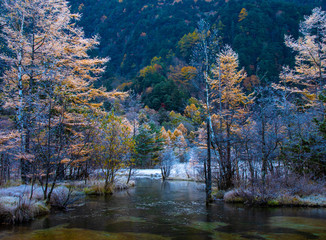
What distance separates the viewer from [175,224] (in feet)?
25.1

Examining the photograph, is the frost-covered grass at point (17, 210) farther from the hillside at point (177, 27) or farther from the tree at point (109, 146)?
the hillside at point (177, 27)

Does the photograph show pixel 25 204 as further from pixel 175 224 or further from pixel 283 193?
pixel 283 193

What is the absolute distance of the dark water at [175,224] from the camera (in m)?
6.35

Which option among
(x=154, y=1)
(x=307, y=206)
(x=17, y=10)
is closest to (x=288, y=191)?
(x=307, y=206)

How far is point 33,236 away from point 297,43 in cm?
2051

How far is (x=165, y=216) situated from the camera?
8891mm

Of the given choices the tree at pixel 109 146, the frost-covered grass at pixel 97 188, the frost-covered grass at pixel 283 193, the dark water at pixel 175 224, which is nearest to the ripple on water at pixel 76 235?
the dark water at pixel 175 224

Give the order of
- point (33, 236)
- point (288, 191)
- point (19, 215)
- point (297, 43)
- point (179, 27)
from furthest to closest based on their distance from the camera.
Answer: point (179, 27), point (297, 43), point (288, 191), point (19, 215), point (33, 236)

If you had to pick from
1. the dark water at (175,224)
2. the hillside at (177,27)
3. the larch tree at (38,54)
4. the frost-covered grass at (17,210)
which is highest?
the hillside at (177,27)

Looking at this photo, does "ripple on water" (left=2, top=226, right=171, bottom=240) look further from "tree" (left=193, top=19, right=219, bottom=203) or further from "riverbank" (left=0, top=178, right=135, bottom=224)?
"tree" (left=193, top=19, right=219, bottom=203)

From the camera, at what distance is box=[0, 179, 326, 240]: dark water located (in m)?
6.35

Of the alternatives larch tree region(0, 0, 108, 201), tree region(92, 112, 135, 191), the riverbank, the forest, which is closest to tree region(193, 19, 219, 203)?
the forest

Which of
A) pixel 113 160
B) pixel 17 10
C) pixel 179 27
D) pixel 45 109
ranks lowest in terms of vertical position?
pixel 113 160

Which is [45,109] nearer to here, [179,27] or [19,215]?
[19,215]
